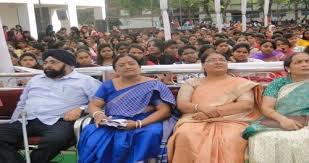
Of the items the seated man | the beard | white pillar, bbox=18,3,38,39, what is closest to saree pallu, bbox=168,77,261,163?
the seated man

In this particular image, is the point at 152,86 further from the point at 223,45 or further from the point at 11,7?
the point at 11,7

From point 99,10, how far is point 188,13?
7.94m

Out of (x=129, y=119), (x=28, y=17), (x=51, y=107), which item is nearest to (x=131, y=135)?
(x=129, y=119)

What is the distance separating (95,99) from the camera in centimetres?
433

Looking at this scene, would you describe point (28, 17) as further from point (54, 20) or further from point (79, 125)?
point (79, 125)

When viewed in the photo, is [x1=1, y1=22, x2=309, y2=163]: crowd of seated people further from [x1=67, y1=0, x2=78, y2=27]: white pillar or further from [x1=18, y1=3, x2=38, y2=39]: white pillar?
[x1=67, y1=0, x2=78, y2=27]: white pillar

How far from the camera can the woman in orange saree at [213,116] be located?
3.52 meters

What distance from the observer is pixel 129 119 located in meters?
4.08

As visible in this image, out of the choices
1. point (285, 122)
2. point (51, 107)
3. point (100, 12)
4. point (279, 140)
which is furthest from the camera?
point (100, 12)

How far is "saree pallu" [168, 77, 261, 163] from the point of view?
3.49 metres

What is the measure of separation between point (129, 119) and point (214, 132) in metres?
0.81

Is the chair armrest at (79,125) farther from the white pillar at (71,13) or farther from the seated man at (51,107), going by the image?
the white pillar at (71,13)

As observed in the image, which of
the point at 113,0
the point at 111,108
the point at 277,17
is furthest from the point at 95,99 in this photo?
the point at 277,17

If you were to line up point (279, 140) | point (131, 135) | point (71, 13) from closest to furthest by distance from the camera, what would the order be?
point (279, 140) < point (131, 135) < point (71, 13)
